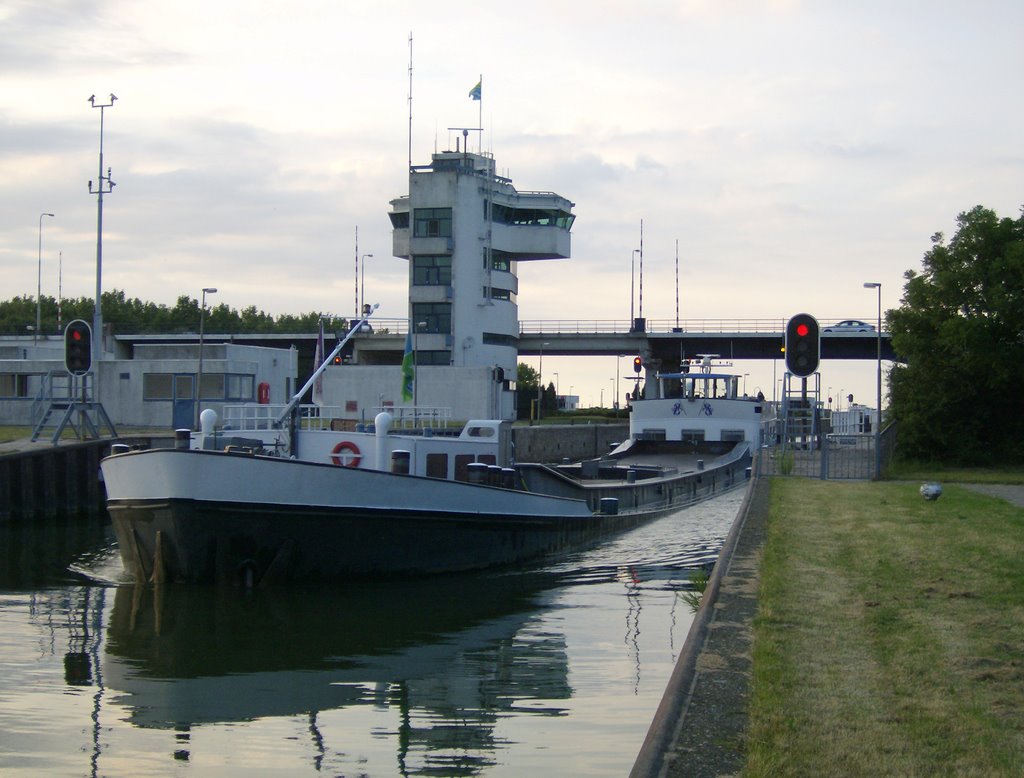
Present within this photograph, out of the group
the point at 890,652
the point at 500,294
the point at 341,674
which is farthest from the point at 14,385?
the point at 890,652

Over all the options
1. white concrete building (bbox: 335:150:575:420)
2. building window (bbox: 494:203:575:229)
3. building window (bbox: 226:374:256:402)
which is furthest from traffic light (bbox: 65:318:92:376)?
building window (bbox: 494:203:575:229)

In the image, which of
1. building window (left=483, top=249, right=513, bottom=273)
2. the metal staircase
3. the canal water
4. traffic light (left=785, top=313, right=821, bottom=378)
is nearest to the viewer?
the canal water

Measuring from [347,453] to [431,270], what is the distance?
5125 centimetres

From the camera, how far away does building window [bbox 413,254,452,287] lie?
71625 millimetres

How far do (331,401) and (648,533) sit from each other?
39.2 metres

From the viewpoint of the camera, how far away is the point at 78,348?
3544 centimetres

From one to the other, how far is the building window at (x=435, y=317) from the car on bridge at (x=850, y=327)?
79.2 feet

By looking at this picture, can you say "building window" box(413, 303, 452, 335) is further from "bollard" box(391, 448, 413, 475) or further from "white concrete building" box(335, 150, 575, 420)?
"bollard" box(391, 448, 413, 475)

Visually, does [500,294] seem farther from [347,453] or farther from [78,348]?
[347,453]

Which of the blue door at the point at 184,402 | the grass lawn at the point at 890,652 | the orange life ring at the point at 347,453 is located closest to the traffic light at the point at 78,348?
the blue door at the point at 184,402

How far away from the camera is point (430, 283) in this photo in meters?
71.9

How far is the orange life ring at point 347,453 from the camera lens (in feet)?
70.3

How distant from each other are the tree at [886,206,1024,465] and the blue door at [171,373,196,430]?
2574 centimetres

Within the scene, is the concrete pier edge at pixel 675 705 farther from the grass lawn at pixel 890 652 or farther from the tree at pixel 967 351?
the tree at pixel 967 351
